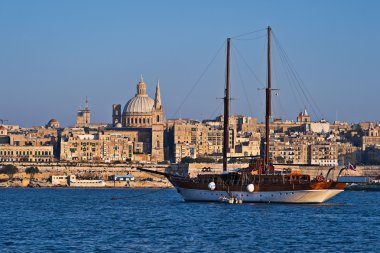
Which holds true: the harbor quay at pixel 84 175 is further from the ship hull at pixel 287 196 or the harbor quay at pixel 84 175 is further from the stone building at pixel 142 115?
the ship hull at pixel 287 196

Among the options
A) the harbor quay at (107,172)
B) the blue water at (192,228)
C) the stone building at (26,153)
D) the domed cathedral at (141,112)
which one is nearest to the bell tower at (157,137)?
the domed cathedral at (141,112)

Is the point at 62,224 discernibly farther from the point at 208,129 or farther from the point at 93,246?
the point at 208,129

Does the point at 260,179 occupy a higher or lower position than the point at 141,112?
lower

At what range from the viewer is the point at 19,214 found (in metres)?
55.5

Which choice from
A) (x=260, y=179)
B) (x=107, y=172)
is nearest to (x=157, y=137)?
(x=107, y=172)

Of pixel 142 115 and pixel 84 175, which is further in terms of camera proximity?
pixel 142 115

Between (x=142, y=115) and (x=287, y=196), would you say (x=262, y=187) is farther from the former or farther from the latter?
(x=142, y=115)

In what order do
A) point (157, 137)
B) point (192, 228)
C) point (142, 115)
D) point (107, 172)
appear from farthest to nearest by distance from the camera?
point (142, 115) → point (157, 137) → point (107, 172) → point (192, 228)

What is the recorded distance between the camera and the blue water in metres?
39.7

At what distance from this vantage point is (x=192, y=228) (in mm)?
46250

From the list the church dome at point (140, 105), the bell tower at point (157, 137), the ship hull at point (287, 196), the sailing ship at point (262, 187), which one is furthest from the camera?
the church dome at point (140, 105)

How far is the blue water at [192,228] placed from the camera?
39656 millimetres

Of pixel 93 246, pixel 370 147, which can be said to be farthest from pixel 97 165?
pixel 93 246

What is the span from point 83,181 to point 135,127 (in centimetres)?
6491
